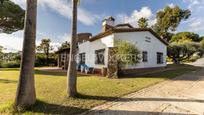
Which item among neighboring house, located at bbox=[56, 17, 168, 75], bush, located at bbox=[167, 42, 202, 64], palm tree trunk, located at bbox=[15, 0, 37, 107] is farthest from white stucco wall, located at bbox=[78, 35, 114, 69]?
bush, located at bbox=[167, 42, 202, 64]

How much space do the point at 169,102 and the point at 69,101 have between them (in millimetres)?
4220

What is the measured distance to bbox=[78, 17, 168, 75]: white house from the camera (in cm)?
1983

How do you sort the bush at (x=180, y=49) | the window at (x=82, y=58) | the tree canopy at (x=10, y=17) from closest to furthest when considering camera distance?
the window at (x=82, y=58) → the tree canopy at (x=10, y=17) → the bush at (x=180, y=49)

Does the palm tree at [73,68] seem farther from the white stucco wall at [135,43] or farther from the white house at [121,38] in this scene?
the white stucco wall at [135,43]

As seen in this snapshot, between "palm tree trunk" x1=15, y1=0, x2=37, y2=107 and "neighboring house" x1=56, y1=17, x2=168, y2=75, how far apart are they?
418 inches

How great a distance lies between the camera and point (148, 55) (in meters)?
22.7

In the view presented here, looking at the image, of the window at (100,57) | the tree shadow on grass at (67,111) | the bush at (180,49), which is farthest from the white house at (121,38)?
the tree shadow on grass at (67,111)

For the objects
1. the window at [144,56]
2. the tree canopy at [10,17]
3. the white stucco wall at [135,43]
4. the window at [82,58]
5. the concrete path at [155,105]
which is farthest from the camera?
the tree canopy at [10,17]

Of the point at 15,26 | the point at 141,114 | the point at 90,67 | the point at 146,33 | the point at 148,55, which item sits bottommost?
the point at 141,114

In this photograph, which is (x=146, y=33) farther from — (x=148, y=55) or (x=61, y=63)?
(x=61, y=63)

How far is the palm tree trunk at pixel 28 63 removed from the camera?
682 cm

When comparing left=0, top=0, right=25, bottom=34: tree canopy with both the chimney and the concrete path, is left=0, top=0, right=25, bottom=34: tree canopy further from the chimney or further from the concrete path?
the concrete path

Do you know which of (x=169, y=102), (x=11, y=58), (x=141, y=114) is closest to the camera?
(x=141, y=114)

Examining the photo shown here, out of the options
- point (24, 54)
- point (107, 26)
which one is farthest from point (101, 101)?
point (107, 26)
